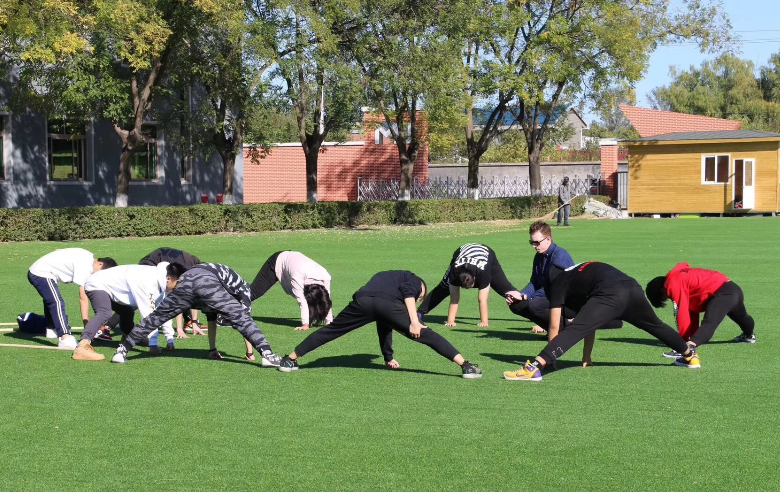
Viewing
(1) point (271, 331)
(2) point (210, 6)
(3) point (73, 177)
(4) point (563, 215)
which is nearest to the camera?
(1) point (271, 331)

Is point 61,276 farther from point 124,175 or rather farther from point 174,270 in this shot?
point 124,175

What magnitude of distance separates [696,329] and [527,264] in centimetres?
1094

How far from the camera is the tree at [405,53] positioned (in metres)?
33.9

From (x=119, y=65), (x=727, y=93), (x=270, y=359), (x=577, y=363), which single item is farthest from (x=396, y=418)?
(x=727, y=93)

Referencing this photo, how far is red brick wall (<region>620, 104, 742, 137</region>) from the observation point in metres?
55.4

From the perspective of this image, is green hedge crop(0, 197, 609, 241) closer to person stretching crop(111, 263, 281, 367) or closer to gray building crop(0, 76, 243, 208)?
gray building crop(0, 76, 243, 208)

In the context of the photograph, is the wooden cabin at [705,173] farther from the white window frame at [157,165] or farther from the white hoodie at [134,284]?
the white hoodie at [134,284]

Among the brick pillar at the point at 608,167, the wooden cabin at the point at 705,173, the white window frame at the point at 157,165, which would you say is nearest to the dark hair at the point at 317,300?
the white window frame at the point at 157,165

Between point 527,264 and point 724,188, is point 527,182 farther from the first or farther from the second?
point 527,264

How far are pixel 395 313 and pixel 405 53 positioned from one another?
26.3 meters

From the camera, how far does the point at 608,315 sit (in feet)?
29.0

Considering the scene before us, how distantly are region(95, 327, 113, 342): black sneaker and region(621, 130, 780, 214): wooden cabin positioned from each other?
124ft

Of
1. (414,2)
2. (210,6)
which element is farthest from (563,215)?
(210,6)

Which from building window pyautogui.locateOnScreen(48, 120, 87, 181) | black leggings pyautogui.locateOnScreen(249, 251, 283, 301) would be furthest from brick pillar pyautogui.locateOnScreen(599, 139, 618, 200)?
black leggings pyautogui.locateOnScreen(249, 251, 283, 301)
